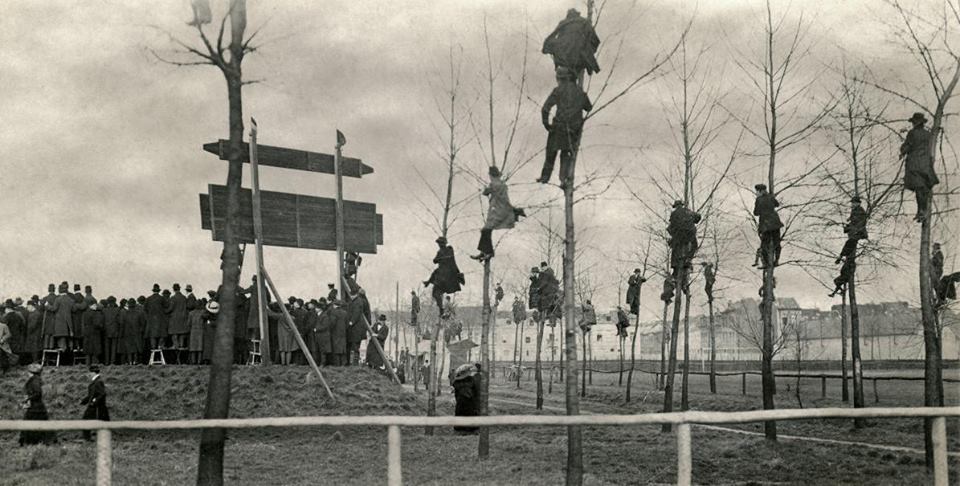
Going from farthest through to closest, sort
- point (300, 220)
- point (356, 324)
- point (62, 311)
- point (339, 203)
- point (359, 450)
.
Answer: point (356, 324)
point (339, 203)
point (62, 311)
point (300, 220)
point (359, 450)

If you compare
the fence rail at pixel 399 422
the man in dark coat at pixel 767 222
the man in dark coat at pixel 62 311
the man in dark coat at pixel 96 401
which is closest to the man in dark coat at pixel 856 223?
the man in dark coat at pixel 767 222

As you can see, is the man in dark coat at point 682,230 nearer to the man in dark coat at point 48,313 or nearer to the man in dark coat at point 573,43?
the man in dark coat at point 573,43

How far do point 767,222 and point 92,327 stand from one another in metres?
17.4

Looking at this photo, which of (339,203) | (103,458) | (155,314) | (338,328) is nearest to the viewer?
(103,458)

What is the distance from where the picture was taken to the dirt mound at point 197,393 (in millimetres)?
18031

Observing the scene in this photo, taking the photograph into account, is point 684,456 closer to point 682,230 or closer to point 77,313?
point 682,230

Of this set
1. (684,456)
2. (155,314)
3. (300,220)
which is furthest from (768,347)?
(155,314)

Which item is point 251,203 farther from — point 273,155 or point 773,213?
point 773,213

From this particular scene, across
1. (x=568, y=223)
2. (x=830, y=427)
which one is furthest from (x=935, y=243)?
(x=568, y=223)

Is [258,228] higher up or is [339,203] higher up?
[339,203]

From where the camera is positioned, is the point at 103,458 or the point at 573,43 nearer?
the point at 103,458

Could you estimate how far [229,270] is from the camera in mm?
10219

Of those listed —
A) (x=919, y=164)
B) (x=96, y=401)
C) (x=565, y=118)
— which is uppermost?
(x=565, y=118)

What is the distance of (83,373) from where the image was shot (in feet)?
65.3
